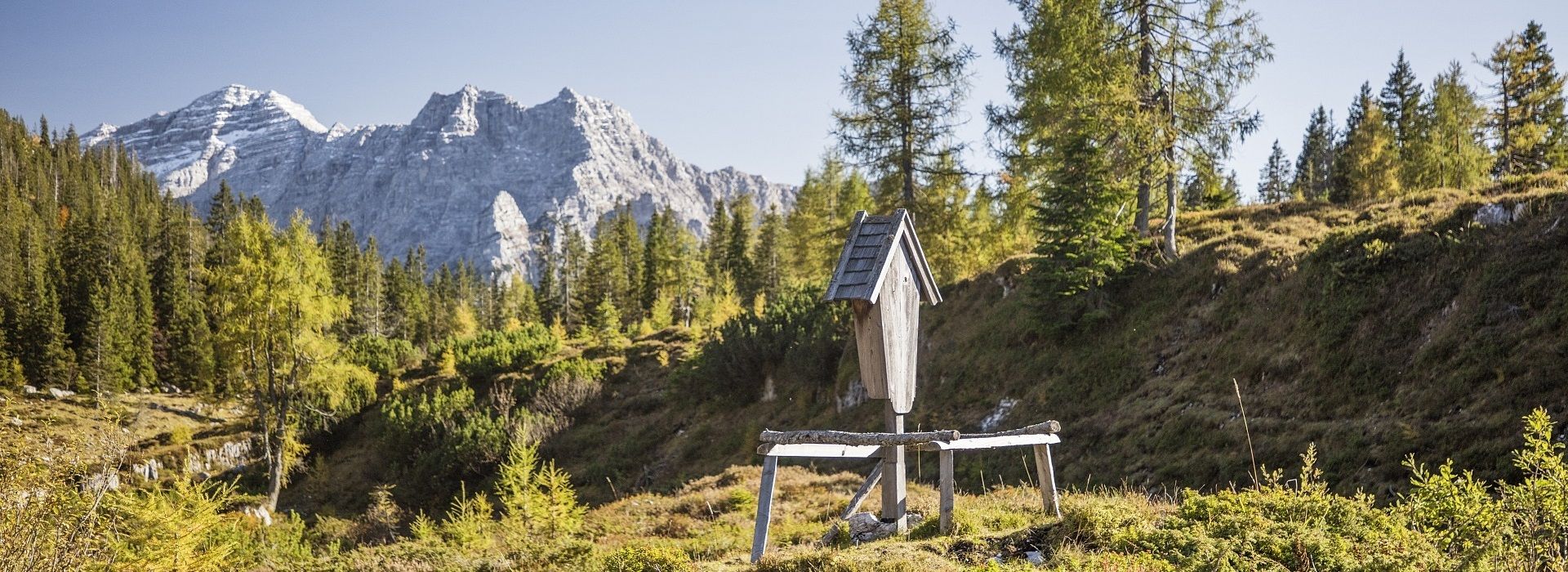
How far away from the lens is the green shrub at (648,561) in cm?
625

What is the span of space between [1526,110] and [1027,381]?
26.1 meters

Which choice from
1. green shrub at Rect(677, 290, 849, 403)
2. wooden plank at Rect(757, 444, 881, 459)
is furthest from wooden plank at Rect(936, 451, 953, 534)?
green shrub at Rect(677, 290, 849, 403)

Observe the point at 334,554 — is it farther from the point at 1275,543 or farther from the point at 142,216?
the point at 142,216

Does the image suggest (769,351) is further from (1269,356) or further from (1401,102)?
(1401,102)

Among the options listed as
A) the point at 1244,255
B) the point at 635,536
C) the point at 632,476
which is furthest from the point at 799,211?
the point at 635,536

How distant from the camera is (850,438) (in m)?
6.35

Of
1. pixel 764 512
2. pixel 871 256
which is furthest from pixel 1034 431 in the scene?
pixel 764 512

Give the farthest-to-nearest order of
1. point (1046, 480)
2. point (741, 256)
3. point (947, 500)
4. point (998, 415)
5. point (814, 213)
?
point (741, 256) < point (814, 213) < point (998, 415) < point (1046, 480) < point (947, 500)

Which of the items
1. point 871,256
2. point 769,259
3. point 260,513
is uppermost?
point 769,259

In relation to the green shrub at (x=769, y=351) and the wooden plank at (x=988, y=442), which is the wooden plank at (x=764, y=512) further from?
the green shrub at (x=769, y=351)

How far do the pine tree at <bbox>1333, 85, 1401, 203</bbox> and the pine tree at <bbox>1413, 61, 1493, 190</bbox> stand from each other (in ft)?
4.02

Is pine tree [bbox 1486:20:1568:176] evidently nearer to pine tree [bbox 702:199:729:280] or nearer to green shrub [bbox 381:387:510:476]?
green shrub [bbox 381:387:510:476]

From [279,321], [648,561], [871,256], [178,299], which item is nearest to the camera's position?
[648,561]

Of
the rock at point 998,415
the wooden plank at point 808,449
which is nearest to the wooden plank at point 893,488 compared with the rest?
the wooden plank at point 808,449
